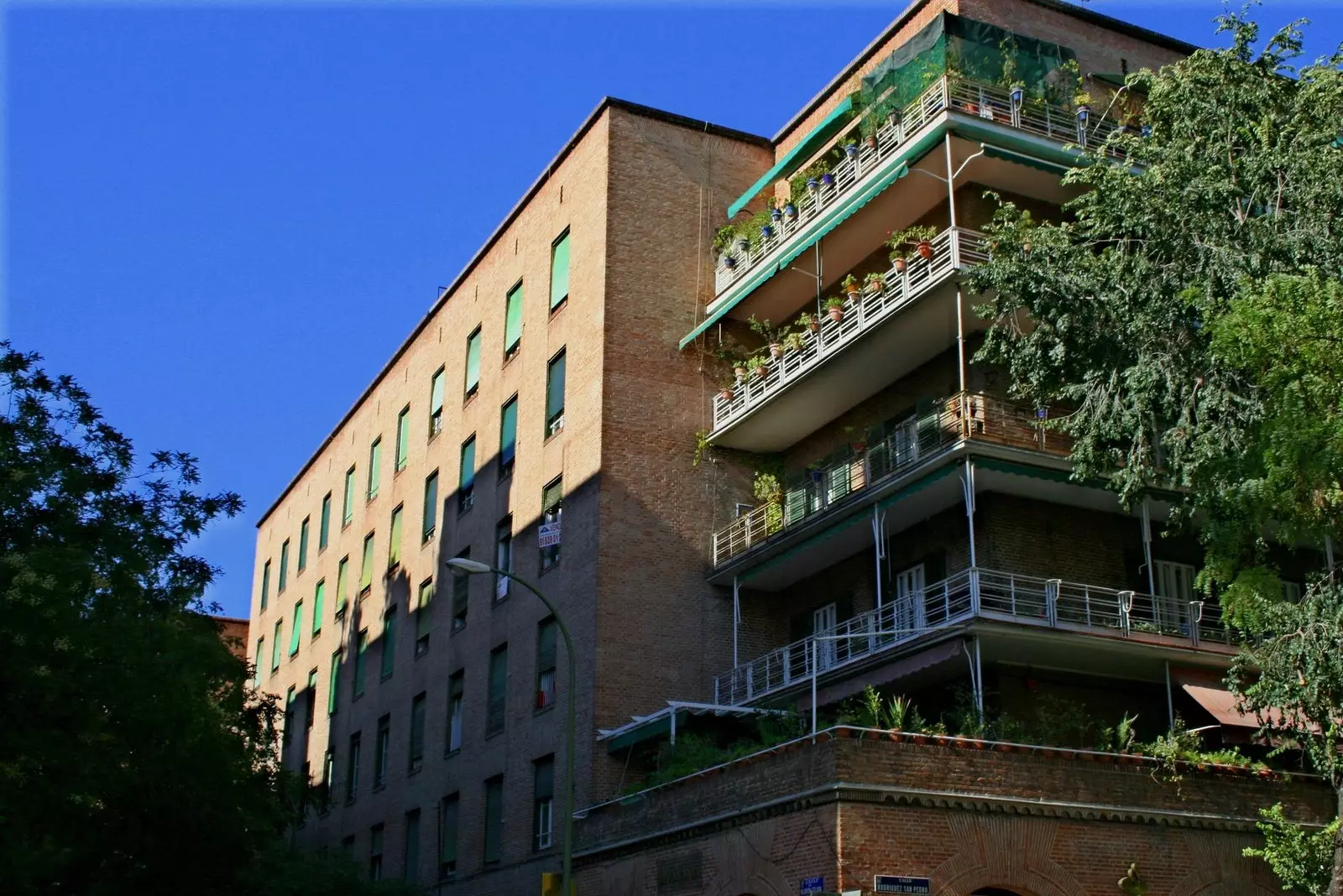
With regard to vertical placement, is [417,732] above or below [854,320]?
below

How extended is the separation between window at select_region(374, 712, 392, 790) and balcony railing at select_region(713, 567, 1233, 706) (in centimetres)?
1504

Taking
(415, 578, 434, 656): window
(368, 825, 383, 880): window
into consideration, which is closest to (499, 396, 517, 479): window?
(415, 578, 434, 656): window

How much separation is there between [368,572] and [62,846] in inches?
826

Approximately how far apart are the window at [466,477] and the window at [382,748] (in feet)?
20.7

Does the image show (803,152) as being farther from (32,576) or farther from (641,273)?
(32,576)

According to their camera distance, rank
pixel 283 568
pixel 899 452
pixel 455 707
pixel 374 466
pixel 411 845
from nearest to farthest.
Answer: pixel 899 452 < pixel 455 707 < pixel 411 845 < pixel 374 466 < pixel 283 568

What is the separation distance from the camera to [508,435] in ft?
122

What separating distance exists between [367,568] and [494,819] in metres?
13.7

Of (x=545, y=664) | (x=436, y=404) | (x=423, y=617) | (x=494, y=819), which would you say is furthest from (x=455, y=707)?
(x=436, y=404)

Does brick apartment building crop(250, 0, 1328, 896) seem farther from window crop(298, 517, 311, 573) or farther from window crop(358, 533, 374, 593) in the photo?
window crop(298, 517, 311, 573)

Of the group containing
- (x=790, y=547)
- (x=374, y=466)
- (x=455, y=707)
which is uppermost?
(x=374, y=466)

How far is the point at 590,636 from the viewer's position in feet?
101

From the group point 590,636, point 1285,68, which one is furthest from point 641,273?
point 1285,68

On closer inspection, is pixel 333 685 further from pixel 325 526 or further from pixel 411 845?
pixel 411 845
